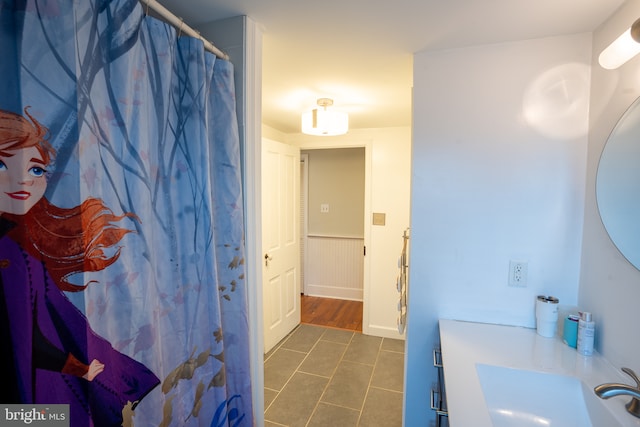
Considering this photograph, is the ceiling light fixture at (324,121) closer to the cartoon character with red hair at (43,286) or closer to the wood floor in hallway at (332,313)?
the cartoon character with red hair at (43,286)

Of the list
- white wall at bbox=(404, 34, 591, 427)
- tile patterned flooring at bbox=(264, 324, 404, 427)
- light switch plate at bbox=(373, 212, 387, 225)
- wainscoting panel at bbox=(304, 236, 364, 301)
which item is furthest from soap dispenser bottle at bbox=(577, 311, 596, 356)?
wainscoting panel at bbox=(304, 236, 364, 301)

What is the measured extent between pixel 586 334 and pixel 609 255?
0.32 m

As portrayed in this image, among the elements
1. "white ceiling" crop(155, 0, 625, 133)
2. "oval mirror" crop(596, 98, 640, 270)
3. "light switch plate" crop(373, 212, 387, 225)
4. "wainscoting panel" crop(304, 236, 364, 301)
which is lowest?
"wainscoting panel" crop(304, 236, 364, 301)

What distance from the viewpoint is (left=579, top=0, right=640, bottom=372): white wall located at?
99 cm

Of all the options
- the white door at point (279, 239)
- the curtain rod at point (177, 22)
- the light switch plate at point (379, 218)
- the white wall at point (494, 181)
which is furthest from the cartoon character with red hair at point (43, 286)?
the light switch plate at point (379, 218)

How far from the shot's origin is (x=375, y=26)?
1223mm

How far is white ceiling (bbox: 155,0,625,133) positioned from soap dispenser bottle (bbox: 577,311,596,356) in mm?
1133

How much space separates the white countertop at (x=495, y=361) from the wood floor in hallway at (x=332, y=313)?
7.07ft

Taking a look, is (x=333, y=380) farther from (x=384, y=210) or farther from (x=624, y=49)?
(x=624, y=49)

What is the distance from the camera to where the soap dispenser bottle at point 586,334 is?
3.73ft

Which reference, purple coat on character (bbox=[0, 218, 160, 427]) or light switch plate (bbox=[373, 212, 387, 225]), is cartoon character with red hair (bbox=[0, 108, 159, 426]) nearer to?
purple coat on character (bbox=[0, 218, 160, 427])

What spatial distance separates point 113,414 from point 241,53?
1271 mm

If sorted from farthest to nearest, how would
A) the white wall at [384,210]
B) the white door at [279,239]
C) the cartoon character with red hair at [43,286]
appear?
the white wall at [384,210]
the white door at [279,239]
the cartoon character with red hair at [43,286]

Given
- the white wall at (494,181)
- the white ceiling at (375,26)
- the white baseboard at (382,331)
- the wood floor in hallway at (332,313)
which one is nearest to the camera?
the white ceiling at (375,26)
